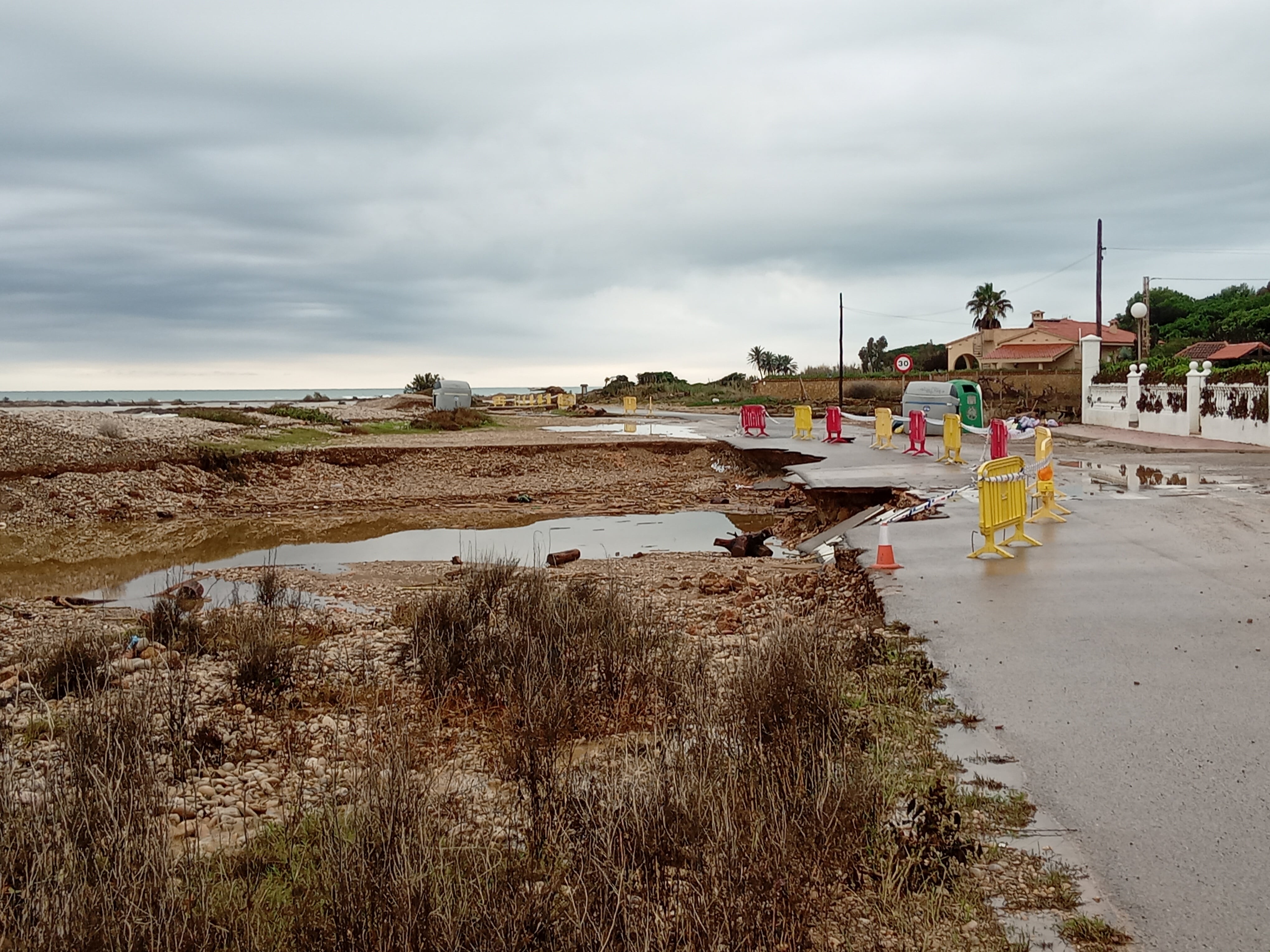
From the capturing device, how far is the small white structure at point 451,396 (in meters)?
50.8

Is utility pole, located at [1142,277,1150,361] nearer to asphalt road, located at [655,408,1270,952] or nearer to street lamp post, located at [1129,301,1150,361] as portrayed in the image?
street lamp post, located at [1129,301,1150,361]

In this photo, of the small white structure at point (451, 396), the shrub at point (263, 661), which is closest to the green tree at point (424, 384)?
the small white structure at point (451, 396)

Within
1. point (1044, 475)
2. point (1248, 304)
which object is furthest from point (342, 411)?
point (1248, 304)

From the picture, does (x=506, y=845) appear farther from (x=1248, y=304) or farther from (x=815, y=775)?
(x=1248, y=304)

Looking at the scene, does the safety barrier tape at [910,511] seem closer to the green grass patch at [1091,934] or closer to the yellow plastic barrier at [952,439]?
the yellow plastic barrier at [952,439]

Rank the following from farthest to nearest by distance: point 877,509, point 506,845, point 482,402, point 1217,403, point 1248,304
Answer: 1. point 482,402
2. point 1248,304
3. point 1217,403
4. point 877,509
5. point 506,845

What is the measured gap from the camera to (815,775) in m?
4.56

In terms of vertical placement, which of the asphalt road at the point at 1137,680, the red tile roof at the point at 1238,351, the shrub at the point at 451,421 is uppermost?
the red tile roof at the point at 1238,351

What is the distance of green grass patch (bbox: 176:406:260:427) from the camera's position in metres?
37.7

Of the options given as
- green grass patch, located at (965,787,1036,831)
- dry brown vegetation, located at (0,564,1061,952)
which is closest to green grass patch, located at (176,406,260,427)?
dry brown vegetation, located at (0,564,1061,952)

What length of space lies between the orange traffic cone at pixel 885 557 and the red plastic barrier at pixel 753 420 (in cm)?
2377

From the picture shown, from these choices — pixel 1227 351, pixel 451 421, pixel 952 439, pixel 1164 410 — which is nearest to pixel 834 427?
pixel 952 439

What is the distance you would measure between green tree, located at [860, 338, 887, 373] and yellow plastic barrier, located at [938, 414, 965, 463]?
2627 inches

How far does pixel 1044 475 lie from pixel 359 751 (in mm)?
11446
